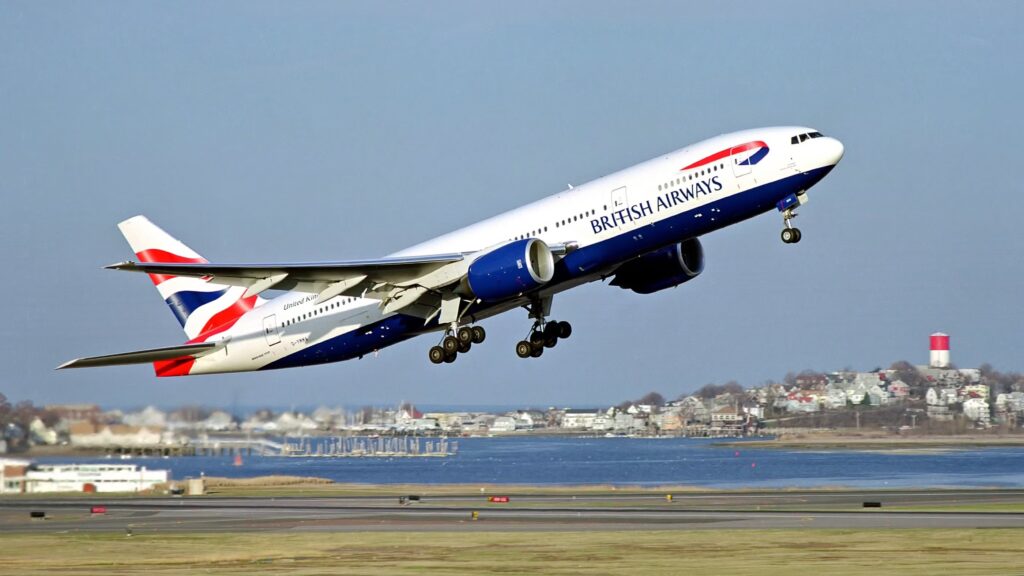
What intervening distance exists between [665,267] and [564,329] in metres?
4.31

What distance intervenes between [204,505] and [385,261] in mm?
29334

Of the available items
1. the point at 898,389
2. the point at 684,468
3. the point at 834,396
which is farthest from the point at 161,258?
the point at 834,396

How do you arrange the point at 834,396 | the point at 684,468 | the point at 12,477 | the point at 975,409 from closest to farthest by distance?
the point at 12,477
the point at 975,409
the point at 684,468
the point at 834,396

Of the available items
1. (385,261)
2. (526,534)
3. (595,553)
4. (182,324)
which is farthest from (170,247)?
(595,553)

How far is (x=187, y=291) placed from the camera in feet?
176

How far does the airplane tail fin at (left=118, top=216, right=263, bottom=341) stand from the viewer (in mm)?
51875

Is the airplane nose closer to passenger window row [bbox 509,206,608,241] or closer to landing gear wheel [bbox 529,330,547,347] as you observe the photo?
passenger window row [bbox 509,206,608,241]

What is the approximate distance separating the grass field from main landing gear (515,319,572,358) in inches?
259

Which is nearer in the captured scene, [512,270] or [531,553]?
[512,270]

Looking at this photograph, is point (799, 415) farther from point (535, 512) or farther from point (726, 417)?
point (535, 512)

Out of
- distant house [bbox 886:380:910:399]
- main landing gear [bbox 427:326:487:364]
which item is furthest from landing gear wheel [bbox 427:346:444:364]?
distant house [bbox 886:380:910:399]

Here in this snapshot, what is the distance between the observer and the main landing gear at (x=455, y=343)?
149 feet

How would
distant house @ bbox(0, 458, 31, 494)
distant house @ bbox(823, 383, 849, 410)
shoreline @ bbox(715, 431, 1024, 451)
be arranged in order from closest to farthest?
distant house @ bbox(0, 458, 31, 494)
shoreline @ bbox(715, 431, 1024, 451)
distant house @ bbox(823, 383, 849, 410)

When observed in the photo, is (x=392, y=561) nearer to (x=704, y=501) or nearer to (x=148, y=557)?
(x=148, y=557)
